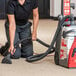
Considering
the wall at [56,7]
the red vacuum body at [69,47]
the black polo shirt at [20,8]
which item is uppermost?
the black polo shirt at [20,8]

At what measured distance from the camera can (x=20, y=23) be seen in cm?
344

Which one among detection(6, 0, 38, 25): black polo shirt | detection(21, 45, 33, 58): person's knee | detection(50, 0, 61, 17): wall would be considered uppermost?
detection(6, 0, 38, 25): black polo shirt

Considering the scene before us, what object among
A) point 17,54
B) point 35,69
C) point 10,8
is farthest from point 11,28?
point 35,69

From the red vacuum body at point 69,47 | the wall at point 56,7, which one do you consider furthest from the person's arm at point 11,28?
the wall at point 56,7

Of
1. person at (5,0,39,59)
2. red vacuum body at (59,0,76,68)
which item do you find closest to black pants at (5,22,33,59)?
person at (5,0,39,59)

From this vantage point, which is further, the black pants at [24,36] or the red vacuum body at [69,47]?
the black pants at [24,36]

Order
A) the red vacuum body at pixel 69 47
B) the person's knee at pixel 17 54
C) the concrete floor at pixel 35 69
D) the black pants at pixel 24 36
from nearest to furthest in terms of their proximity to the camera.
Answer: the concrete floor at pixel 35 69, the red vacuum body at pixel 69 47, the person's knee at pixel 17 54, the black pants at pixel 24 36

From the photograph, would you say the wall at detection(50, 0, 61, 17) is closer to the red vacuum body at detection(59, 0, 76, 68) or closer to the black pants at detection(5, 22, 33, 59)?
the black pants at detection(5, 22, 33, 59)

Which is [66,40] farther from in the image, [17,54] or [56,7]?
[56,7]

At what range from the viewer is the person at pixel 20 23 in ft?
10.4

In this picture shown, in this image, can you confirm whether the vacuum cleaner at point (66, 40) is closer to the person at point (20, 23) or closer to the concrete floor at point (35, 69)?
the concrete floor at point (35, 69)

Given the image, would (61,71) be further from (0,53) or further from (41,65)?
(0,53)

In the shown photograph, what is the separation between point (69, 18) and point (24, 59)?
77cm

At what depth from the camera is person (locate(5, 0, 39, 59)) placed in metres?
3.17
